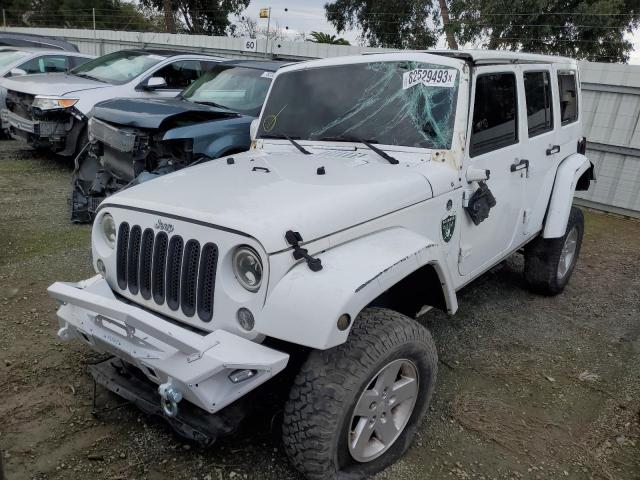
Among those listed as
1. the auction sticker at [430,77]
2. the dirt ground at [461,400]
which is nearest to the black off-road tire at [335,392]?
the dirt ground at [461,400]

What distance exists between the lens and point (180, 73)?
8.55 meters

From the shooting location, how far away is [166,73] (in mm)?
8430

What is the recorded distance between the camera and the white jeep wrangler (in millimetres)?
2273

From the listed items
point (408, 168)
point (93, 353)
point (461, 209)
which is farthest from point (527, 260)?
point (93, 353)

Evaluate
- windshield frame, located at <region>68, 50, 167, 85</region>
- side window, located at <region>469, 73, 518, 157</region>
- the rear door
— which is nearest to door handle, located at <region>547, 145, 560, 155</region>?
the rear door

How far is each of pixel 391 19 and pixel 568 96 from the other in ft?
72.3

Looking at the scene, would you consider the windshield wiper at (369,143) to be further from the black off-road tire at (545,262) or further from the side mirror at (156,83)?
the side mirror at (156,83)

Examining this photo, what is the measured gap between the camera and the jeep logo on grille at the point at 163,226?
2.59m

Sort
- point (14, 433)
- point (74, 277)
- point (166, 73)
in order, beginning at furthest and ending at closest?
1. point (166, 73)
2. point (74, 277)
3. point (14, 433)

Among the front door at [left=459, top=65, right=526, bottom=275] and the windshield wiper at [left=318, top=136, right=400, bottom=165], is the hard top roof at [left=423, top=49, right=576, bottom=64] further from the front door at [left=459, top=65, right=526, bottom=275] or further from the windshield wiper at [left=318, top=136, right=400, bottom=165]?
the windshield wiper at [left=318, top=136, right=400, bottom=165]

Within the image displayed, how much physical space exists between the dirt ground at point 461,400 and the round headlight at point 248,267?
0.73 meters

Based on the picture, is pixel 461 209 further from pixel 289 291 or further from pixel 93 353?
pixel 93 353

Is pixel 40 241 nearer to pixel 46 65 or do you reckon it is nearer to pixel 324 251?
pixel 324 251

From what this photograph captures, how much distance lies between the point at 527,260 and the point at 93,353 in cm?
364
